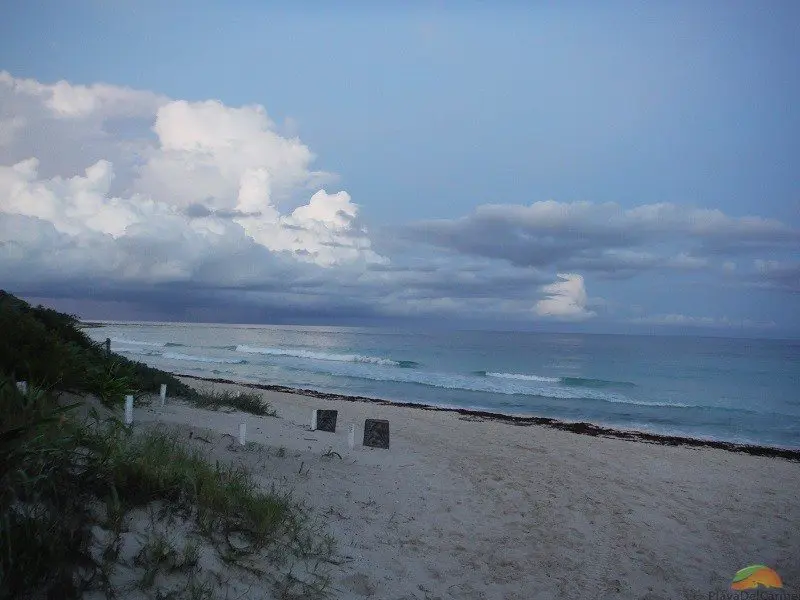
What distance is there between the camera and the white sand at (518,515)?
5.46m

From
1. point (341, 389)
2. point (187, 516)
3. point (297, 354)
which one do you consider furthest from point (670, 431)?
point (297, 354)

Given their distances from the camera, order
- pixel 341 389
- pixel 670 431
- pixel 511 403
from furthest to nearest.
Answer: pixel 341 389 → pixel 511 403 → pixel 670 431

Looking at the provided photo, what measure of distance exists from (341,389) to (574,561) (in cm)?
2641

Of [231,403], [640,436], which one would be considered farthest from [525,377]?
[231,403]

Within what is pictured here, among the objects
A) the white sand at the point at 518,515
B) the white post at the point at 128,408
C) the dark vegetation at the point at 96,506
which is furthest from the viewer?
the white post at the point at 128,408

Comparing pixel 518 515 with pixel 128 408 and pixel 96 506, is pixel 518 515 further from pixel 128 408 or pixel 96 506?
pixel 128 408

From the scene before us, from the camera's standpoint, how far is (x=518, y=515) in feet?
24.7

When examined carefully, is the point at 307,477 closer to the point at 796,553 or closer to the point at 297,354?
the point at 796,553

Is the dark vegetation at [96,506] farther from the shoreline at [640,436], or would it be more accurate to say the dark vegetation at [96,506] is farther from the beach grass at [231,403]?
the shoreline at [640,436]

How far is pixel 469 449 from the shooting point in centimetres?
1280

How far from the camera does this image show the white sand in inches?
215

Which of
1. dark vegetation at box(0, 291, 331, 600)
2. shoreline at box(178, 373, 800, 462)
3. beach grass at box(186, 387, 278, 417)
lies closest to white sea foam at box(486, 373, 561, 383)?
shoreline at box(178, 373, 800, 462)

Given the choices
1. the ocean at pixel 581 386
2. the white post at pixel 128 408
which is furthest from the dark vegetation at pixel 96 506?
the ocean at pixel 581 386

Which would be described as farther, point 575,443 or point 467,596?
point 575,443
